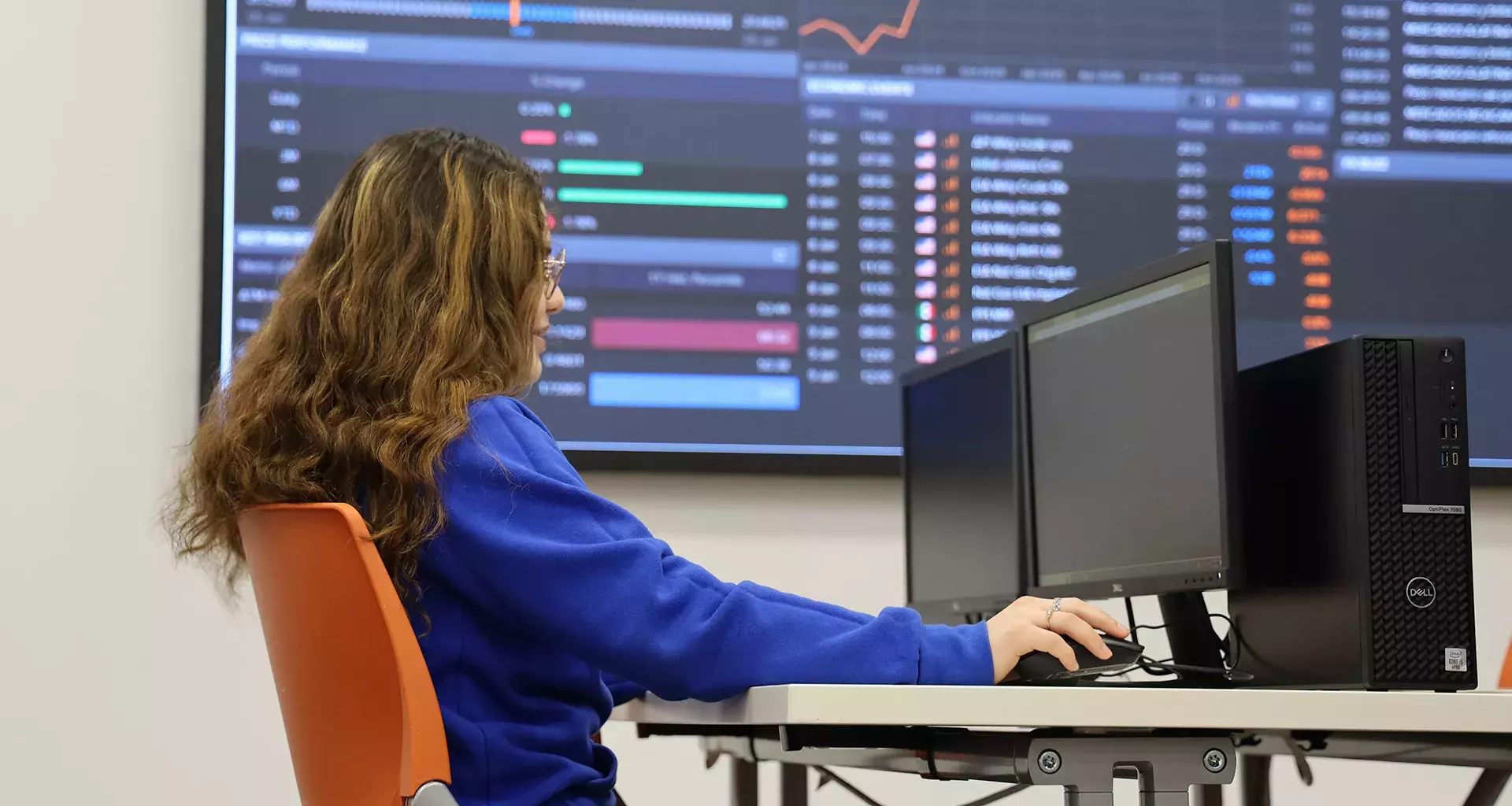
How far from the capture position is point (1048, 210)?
3043 millimetres

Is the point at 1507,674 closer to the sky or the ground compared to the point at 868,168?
closer to the ground

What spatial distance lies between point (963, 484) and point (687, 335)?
85 centimetres

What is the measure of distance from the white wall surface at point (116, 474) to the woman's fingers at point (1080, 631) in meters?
1.58

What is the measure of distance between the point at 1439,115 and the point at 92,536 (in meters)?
2.75

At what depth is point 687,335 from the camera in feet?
9.62

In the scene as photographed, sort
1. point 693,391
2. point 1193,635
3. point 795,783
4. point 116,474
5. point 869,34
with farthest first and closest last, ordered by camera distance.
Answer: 1. point 869,34
2. point 693,391
3. point 116,474
4. point 795,783
5. point 1193,635

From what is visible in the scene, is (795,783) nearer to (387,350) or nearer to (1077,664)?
(1077,664)

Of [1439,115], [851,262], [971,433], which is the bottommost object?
[971,433]

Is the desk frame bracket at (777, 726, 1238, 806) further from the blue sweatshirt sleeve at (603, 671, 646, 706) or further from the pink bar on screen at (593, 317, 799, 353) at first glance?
the pink bar on screen at (593, 317, 799, 353)

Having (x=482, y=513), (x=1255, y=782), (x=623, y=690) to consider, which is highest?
(x=482, y=513)

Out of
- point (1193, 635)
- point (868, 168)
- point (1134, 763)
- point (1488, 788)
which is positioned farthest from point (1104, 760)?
point (868, 168)

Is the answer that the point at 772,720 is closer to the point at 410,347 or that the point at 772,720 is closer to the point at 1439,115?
the point at 410,347

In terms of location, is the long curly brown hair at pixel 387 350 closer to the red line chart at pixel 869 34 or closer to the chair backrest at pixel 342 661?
the chair backrest at pixel 342 661

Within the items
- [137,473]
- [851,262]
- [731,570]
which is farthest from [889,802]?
[137,473]
